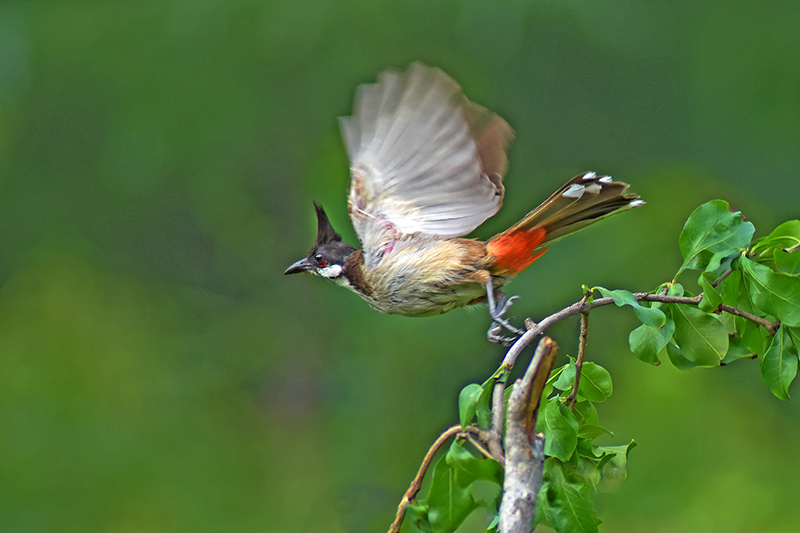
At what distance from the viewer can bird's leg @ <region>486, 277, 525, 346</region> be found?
2.15 metres

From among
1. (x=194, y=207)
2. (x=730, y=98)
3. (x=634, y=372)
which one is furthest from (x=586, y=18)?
(x=194, y=207)

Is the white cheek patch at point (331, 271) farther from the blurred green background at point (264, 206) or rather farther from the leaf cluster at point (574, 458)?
the blurred green background at point (264, 206)

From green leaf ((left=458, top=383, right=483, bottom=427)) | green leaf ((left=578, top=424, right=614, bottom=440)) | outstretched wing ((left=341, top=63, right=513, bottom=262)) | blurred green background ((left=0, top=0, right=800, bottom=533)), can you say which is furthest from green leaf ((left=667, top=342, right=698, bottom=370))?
blurred green background ((left=0, top=0, right=800, bottom=533))

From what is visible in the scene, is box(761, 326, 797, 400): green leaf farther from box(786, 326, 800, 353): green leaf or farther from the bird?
the bird

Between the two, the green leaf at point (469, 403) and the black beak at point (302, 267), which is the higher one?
the green leaf at point (469, 403)

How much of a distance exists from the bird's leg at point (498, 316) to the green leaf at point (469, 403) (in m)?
0.51

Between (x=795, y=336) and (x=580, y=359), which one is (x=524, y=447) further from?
(x=795, y=336)

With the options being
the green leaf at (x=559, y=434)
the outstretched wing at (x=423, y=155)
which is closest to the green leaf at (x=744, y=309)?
the green leaf at (x=559, y=434)

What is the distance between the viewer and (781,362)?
1.48 m

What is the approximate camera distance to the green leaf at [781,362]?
1.47 metres

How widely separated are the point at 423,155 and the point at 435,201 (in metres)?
0.13

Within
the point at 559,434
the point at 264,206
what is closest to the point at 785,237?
the point at 559,434

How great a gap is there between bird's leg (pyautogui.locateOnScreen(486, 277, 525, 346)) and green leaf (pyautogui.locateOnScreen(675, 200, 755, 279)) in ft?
1.84

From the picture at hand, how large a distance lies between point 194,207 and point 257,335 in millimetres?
867
